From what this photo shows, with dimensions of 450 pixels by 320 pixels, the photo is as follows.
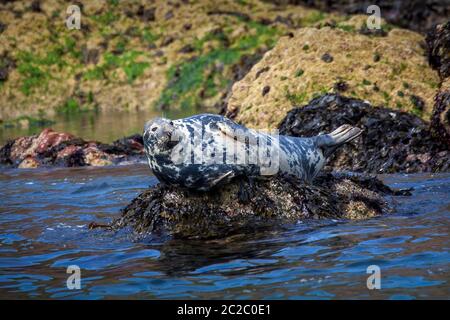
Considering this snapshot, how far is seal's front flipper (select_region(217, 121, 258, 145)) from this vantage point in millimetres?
8180

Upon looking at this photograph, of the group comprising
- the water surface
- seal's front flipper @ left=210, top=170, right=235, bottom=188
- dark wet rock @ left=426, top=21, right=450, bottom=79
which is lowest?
the water surface

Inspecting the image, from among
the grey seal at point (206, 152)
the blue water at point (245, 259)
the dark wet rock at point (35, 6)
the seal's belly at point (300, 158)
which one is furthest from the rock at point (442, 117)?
the dark wet rock at point (35, 6)

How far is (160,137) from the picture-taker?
25.7 feet

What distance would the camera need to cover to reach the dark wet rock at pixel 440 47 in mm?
13570

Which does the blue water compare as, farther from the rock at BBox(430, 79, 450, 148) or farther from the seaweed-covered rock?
the rock at BBox(430, 79, 450, 148)

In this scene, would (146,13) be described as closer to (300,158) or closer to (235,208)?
(300,158)

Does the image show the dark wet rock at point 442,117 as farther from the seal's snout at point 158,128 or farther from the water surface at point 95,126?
the water surface at point 95,126

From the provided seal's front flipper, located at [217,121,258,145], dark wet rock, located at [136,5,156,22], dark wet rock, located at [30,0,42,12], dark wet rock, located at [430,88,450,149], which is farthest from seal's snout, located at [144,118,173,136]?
dark wet rock, located at [30,0,42,12]

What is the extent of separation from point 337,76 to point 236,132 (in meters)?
7.68

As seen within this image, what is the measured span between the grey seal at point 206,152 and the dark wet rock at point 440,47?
19.5 feet

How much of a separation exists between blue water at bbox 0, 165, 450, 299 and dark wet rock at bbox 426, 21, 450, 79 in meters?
4.34
